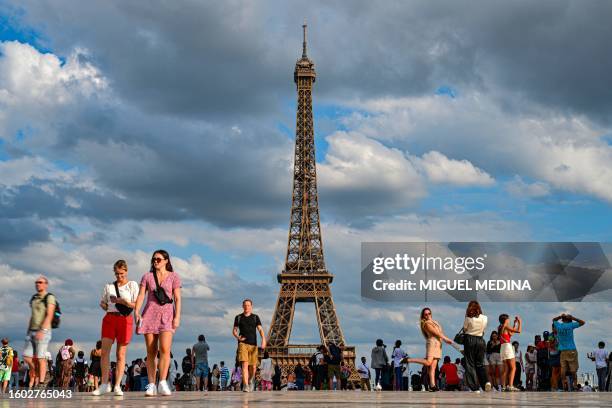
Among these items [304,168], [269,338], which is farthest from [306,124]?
[269,338]

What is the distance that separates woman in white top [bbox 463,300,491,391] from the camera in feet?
55.0

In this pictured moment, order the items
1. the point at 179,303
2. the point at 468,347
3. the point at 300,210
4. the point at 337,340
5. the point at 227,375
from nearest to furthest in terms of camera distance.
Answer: the point at 179,303
the point at 468,347
the point at 227,375
the point at 337,340
the point at 300,210

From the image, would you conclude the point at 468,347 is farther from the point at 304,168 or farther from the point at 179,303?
the point at 304,168

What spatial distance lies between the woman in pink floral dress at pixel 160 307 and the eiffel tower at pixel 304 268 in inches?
2087

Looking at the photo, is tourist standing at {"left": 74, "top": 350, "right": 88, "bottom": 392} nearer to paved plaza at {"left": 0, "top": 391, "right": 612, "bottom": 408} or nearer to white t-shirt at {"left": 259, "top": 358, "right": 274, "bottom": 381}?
white t-shirt at {"left": 259, "top": 358, "right": 274, "bottom": 381}

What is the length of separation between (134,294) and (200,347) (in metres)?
12.0

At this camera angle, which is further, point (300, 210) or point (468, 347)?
point (300, 210)

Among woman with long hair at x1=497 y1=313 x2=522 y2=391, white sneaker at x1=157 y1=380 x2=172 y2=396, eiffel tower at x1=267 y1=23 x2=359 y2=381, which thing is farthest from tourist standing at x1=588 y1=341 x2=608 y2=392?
eiffel tower at x1=267 y1=23 x2=359 y2=381

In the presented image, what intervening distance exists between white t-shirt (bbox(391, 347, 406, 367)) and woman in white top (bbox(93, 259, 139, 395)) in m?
12.6

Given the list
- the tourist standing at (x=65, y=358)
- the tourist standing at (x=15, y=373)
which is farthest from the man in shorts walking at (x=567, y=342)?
the tourist standing at (x=15, y=373)

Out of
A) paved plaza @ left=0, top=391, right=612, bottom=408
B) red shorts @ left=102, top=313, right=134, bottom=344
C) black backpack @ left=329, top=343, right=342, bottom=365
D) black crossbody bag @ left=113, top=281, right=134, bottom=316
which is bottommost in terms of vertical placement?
paved plaza @ left=0, top=391, right=612, bottom=408

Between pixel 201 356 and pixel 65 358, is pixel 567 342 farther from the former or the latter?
pixel 65 358

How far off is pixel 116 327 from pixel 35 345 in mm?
1627

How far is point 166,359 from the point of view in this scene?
12633 mm
